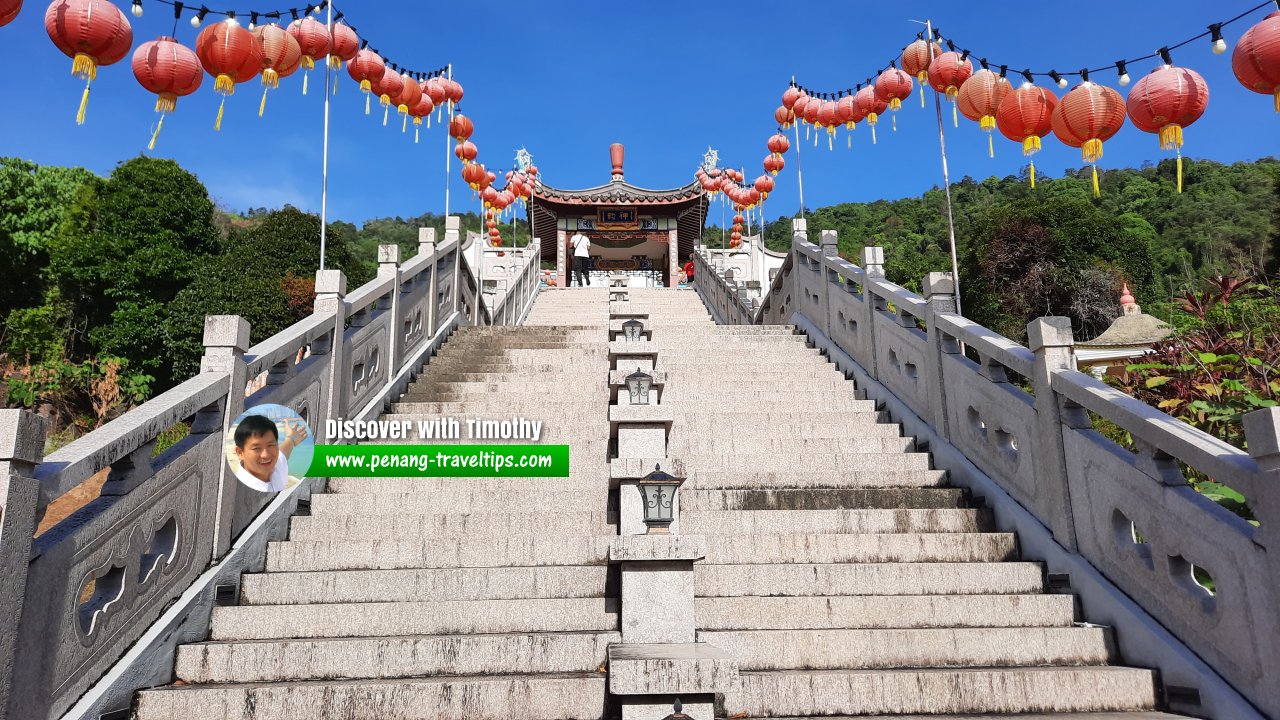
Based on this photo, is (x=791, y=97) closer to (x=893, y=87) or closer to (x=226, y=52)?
(x=893, y=87)

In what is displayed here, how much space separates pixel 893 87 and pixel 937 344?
19.6 feet

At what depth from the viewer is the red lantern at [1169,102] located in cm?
531

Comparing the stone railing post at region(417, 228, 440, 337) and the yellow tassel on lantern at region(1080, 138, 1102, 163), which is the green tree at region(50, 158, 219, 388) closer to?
the stone railing post at region(417, 228, 440, 337)

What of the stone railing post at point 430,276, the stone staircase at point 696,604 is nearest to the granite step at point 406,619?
the stone staircase at point 696,604

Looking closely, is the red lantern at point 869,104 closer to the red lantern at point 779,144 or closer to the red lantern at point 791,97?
the red lantern at point 791,97

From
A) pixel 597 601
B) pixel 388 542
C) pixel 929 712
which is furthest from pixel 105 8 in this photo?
pixel 929 712

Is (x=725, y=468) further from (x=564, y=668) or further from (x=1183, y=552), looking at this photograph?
(x=1183, y=552)

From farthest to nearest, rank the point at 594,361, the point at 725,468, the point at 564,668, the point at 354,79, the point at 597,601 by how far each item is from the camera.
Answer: the point at 354,79, the point at 594,361, the point at 725,468, the point at 597,601, the point at 564,668

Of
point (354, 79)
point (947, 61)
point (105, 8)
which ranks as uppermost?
point (354, 79)

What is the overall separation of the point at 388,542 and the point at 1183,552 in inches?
174

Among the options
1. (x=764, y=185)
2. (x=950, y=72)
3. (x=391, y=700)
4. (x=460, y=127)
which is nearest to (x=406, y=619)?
(x=391, y=700)

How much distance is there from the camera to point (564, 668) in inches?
146

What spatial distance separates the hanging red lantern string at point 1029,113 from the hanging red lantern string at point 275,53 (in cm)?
699

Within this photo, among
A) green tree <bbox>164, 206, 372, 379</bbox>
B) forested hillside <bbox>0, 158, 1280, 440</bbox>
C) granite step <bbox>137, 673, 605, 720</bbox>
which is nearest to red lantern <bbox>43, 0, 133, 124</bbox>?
granite step <bbox>137, 673, 605, 720</bbox>
